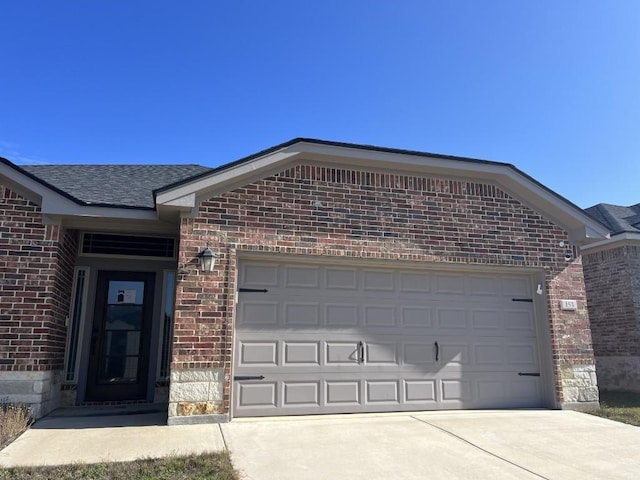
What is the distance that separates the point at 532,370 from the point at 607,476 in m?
3.62

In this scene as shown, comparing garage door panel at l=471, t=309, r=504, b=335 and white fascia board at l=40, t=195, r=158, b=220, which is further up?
white fascia board at l=40, t=195, r=158, b=220

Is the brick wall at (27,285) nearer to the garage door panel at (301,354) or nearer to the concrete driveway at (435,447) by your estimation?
the concrete driveway at (435,447)

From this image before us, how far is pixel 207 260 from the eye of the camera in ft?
22.1

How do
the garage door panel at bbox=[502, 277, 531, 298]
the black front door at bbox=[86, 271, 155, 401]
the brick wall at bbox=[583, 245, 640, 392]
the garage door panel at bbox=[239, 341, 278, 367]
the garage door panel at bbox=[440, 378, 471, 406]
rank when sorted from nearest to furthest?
the garage door panel at bbox=[239, 341, 278, 367], the garage door panel at bbox=[440, 378, 471, 406], the black front door at bbox=[86, 271, 155, 401], the garage door panel at bbox=[502, 277, 531, 298], the brick wall at bbox=[583, 245, 640, 392]

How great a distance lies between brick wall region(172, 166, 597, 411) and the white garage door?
36 centimetres

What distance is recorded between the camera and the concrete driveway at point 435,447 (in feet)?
15.2

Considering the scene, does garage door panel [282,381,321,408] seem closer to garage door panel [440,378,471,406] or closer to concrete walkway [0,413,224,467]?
concrete walkway [0,413,224,467]

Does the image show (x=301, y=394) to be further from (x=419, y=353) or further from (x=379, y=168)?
(x=379, y=168)

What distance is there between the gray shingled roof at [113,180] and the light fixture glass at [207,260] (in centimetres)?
142

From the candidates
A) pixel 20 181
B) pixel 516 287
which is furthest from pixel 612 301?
pixel 20 181

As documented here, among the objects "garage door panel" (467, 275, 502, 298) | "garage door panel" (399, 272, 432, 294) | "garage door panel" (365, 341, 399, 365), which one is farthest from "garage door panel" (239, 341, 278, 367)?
"garage door panel" (467, 275, 502, 298)

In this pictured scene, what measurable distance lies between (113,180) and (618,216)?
12.9 meters

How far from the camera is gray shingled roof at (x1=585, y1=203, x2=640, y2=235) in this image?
1173 centimetres

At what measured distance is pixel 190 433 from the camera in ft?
19.1
